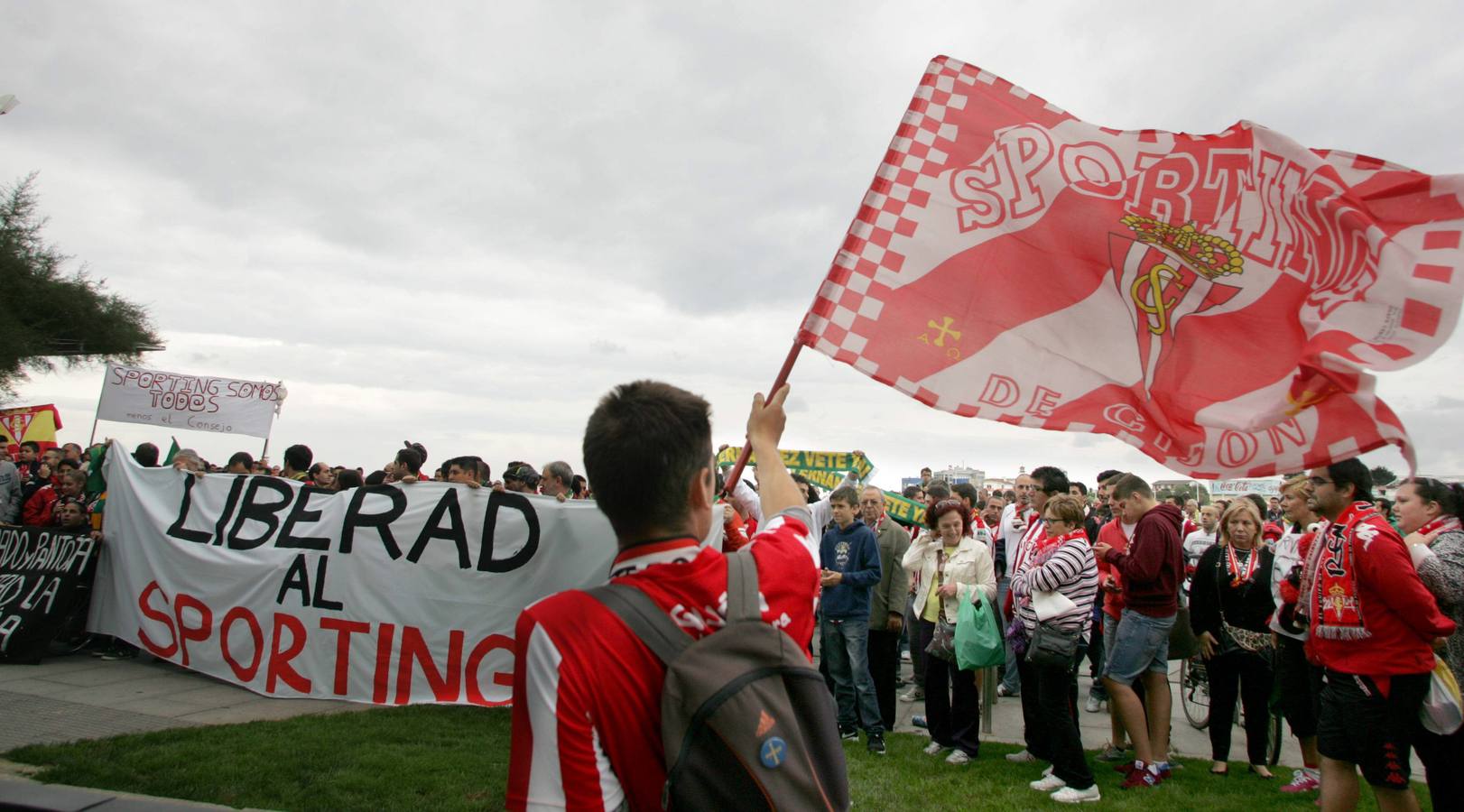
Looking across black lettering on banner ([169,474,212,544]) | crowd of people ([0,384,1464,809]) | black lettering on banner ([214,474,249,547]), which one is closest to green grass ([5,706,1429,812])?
crowd of people ([0,384,1464,809])

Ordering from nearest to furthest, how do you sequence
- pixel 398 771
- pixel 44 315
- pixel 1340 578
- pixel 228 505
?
pixel 1340 578 < pixel 398 771 < pixel 228 505 < pixel 44 315

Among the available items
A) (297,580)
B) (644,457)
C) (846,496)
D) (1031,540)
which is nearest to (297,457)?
(297,580)

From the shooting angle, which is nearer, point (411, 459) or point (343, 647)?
point (343, 647)

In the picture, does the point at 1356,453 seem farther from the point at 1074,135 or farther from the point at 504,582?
the point at 504,582

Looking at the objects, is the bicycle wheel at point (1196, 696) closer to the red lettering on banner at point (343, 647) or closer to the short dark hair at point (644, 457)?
the red lettering on banner at point (343, 647)

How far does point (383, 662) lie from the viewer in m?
6.56

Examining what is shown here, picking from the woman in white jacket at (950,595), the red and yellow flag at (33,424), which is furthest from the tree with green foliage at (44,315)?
the woman in white jacket at (950,595)

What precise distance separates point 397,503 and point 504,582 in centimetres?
111

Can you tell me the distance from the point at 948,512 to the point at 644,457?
625 centimetres

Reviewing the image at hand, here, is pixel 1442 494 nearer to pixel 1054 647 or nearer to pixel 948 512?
pixel 1054 647

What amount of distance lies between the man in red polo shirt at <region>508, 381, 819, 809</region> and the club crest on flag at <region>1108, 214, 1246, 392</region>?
2.18 meters

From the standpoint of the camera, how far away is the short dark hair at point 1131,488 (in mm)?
6848

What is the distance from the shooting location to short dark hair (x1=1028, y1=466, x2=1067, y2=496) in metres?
7.18

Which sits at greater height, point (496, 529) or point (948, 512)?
point (948, 512)
